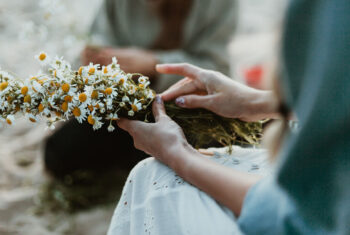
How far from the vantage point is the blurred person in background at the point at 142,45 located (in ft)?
7.07

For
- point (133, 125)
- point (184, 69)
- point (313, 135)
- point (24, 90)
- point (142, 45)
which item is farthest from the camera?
point (142, 45)

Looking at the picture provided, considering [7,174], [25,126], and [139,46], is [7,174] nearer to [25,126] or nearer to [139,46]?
[25,126]

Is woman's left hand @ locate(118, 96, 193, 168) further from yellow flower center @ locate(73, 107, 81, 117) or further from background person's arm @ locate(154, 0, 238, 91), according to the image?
background person's arm @ locate(154, 0, 238, 91)

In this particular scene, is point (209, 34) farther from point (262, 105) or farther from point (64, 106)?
point (64, 106)

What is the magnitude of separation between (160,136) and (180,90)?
24 centimetres

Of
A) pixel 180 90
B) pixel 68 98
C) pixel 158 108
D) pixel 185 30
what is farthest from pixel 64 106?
pixel 185 30

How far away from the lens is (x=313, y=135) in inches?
27.2

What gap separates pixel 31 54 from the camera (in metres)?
3.35

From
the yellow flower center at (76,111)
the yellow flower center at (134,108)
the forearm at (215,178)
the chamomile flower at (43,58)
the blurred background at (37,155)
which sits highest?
the chamomile flower at (43,58)

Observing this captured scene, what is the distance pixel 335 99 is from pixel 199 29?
5.38ft

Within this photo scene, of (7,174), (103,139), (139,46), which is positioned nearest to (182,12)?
(139,46)

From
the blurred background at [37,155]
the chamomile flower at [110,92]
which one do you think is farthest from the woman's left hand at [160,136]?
the blurred background at [37,155]

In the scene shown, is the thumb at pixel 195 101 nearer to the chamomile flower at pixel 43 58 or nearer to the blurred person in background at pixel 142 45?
the chamomile flower at pixel 43 58

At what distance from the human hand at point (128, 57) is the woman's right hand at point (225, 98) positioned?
2.70 ft
